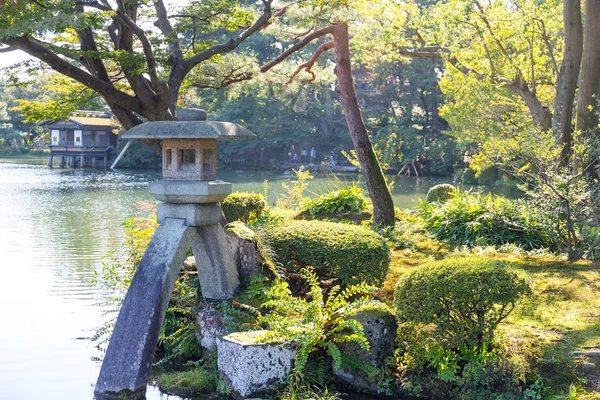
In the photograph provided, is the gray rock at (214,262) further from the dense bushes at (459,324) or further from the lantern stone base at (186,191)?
the dense bushes at (459,324)

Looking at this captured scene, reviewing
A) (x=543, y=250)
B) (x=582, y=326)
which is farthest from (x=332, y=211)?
(x=582, y=326)

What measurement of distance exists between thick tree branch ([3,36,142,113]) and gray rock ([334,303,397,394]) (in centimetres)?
529

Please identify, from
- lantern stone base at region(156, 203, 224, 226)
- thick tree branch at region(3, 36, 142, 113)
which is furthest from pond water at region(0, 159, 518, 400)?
thick tree branch at region(3, 36, 142, 113)

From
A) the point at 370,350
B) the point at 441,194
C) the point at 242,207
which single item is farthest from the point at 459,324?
the point at 441,194

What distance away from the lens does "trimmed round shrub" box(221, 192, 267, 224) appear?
9117mm

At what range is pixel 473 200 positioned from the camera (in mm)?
11031

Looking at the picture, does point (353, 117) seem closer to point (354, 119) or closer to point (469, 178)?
point (354, 119)

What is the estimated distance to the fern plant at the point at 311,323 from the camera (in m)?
5.43

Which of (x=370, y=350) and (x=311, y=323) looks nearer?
(x=370, y=350)

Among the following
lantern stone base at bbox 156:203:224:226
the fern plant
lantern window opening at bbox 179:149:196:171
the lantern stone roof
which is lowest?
the fern plant

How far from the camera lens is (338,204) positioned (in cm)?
1238

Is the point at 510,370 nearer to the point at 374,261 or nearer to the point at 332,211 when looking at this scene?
the point at 374,261

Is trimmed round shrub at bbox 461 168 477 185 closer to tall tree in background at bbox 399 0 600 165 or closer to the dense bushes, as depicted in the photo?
tall tree in background at bbox 399 0 600 165

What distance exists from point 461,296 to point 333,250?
5.77ft
